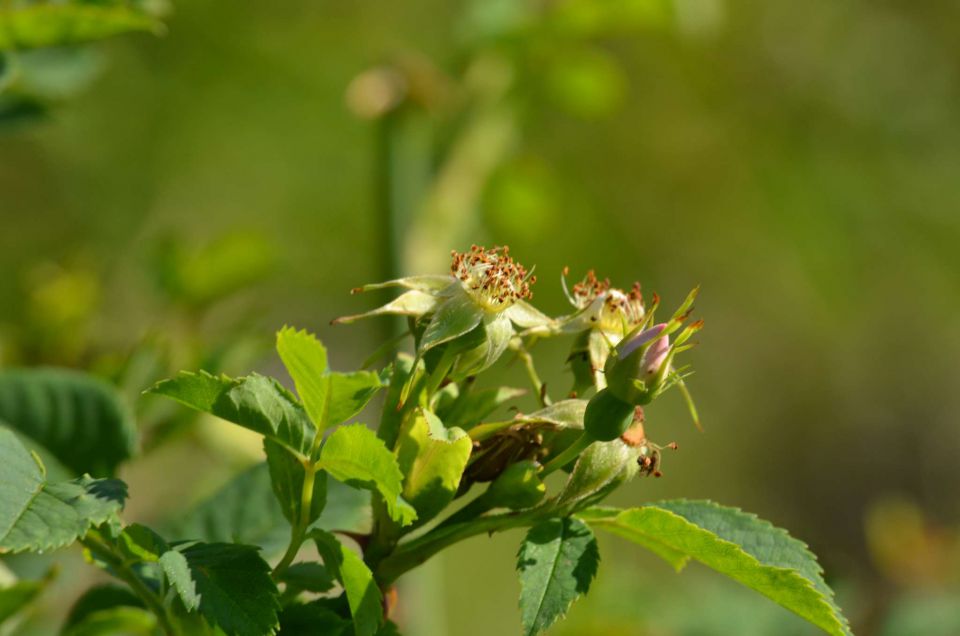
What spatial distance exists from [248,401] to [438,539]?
7.5 inches

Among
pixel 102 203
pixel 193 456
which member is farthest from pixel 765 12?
pixel 193 456

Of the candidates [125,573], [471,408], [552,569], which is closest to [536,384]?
[471,408]

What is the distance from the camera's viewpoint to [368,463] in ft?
2.82

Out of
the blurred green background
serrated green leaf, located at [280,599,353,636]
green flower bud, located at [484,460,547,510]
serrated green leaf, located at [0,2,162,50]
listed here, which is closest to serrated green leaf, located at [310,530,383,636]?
serrated green leaf, located at [280,599,353,636]

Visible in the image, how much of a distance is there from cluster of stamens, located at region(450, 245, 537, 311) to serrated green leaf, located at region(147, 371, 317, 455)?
0.58 feet

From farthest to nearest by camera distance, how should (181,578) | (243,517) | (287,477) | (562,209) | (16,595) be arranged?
(562,209)
(243,517)
(16,595)
(287,477)
(181,578)

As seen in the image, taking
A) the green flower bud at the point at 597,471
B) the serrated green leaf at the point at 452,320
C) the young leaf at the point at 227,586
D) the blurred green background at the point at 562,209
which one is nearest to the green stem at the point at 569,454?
the green flower bud at the point at 597,471

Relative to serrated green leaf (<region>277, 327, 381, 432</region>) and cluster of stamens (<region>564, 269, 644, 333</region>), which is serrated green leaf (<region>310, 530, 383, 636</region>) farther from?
cluster of stamens (<region>564, 269, 644, 333</region>)

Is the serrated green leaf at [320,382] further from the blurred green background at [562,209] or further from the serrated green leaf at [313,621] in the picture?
the blurred green background at [562,209]

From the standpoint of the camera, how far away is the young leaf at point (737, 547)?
0.92 metres

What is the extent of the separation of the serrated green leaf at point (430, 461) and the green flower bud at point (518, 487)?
35 mm

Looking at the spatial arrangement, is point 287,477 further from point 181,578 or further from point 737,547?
point 737,547

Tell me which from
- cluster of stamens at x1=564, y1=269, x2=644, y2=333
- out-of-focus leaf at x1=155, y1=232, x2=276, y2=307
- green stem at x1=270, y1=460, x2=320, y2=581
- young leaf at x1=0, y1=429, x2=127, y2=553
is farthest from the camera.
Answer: out-of-focus leaf at x1=155, y1=232, x2=276, y2=307

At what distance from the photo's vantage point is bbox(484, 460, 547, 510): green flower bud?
36.1 inches
